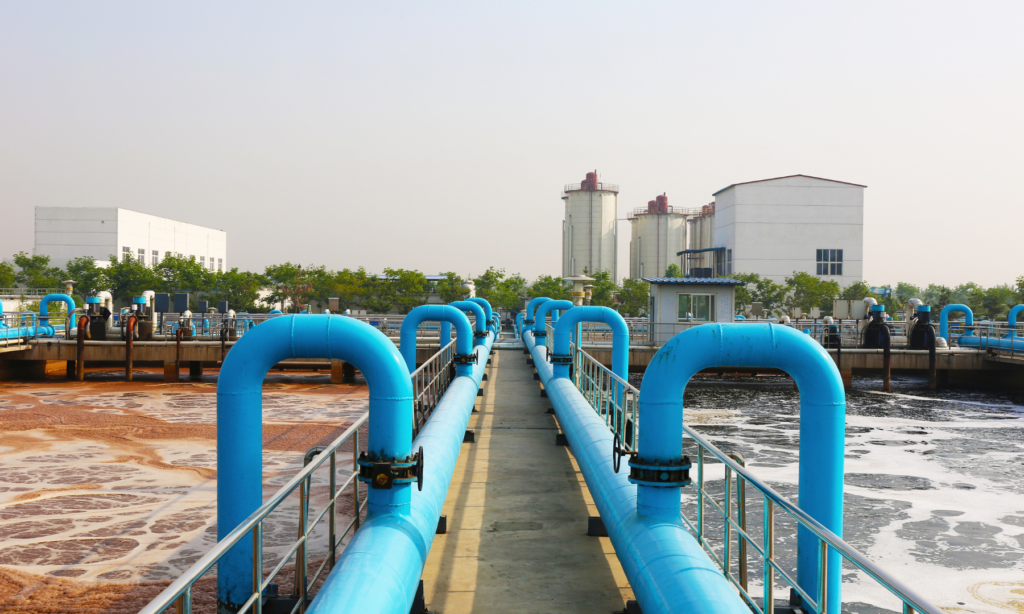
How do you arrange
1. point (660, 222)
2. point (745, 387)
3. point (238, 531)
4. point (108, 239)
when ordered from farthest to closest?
point (660, 222)
point (108, 239)
point (745, 387)
point (238, 531)

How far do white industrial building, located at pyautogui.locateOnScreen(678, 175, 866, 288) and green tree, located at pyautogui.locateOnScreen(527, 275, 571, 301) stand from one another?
14485 mm

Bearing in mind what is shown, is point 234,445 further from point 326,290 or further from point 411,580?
point 326,290

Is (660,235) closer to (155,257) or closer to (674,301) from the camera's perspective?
(155,257)

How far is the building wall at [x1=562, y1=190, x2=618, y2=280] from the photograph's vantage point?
105 metres

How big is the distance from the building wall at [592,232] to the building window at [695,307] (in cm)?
7334

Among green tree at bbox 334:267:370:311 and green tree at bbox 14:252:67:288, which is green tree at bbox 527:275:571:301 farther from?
green tree at bbox 14:252:67:288

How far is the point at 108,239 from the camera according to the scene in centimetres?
8019

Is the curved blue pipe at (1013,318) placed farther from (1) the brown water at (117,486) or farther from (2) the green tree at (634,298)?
(2) the green tree at (634,298)

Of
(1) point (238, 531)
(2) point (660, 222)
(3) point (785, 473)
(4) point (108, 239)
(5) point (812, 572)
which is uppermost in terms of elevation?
(2) point (660, 222)

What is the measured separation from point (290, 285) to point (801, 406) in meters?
64.0

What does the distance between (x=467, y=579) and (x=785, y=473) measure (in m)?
11.1

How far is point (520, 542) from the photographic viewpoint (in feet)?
24.3

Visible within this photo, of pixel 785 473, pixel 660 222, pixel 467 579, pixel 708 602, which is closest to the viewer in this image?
pixel 708 602

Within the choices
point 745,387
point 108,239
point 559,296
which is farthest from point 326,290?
point 745,387
